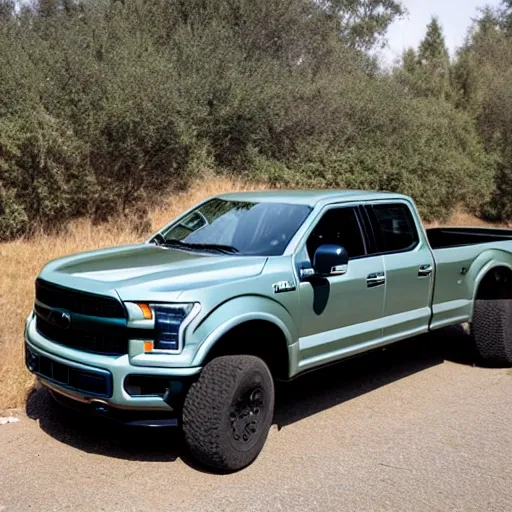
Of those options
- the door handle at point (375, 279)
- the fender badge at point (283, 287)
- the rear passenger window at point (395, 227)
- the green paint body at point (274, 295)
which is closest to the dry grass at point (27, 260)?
the green paint body at point (274, 295)

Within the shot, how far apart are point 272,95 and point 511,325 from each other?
9.89 m

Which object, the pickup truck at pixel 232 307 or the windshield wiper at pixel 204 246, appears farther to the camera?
the windshield wiper at pixel 204 246

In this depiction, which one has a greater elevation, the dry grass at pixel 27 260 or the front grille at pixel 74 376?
the front grille at pixel 74 376

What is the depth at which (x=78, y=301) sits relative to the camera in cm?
444

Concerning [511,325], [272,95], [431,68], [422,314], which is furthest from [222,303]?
[431,68]

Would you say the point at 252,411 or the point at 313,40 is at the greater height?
the point at 313,40

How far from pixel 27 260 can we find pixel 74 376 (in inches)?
211

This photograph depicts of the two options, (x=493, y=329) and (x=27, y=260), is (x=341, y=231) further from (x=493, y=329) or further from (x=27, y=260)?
(x=27, y=260)

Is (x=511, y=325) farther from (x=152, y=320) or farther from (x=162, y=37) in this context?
(x=162, y=37)

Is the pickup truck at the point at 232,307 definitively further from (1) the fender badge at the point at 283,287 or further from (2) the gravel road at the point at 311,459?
(2) the gravel road at the point at 311,459

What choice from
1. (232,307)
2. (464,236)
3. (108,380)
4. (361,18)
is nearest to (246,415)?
(232,307)

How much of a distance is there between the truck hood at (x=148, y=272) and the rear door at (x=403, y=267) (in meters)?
1.41

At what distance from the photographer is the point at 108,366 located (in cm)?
417

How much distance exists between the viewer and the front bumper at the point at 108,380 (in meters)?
4.15
